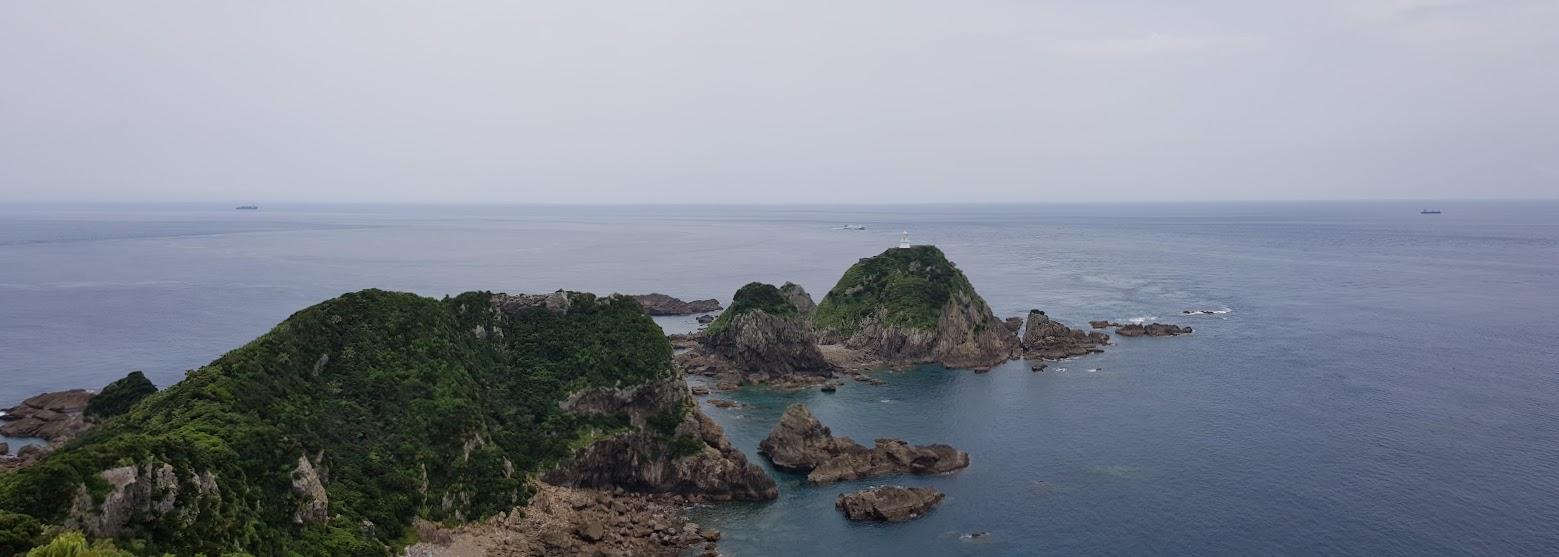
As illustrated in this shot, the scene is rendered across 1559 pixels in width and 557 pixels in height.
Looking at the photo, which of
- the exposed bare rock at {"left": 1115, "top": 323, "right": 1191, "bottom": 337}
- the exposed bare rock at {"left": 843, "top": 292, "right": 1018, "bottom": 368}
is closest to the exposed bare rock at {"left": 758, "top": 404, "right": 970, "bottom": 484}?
the exposed bare rock at {"left": 843, "top": 292, "right": 1018, "bottom": 368}

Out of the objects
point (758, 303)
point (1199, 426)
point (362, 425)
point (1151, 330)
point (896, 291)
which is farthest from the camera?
point (1151, 330)

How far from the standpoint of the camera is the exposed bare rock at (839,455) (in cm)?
7900

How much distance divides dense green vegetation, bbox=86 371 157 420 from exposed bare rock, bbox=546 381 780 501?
44622mm

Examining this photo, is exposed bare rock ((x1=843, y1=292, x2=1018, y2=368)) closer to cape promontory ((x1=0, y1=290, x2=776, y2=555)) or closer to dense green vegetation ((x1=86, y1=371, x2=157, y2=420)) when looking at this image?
cape promontory ((x1=0, y1=290, x2=776, y2=555))

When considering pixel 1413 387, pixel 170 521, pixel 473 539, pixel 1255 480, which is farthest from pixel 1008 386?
pixel 170 521

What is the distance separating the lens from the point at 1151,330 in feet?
467

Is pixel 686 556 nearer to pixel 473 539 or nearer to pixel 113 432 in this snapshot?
pixel 473 539

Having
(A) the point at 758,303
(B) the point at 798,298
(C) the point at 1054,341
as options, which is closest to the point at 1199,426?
(C) the point at 1054,341

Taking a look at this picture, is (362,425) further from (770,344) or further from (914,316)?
(914,316)

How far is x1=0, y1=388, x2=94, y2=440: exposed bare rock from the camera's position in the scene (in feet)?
286

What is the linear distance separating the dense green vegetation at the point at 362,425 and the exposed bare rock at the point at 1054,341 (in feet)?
210

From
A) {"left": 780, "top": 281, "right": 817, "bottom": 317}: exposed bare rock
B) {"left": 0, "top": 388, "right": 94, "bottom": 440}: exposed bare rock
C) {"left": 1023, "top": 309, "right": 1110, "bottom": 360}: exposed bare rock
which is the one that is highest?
{"left": 780, "top": 281, "right": 817, "bottom": 317}: exposed bare rock

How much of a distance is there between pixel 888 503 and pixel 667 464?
19.0 m

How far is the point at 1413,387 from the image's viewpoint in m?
104
